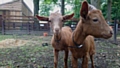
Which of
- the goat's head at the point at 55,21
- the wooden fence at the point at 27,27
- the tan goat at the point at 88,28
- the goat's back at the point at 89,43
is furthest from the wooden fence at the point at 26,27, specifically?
the tan goat at the point at 88,28

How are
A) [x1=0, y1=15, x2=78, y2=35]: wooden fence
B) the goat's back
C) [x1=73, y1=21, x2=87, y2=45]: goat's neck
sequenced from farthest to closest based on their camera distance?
[x1=0, y1=15, x2=78, y2=35]: wooden fence, the goat's back, [x1=73, y1=21, x2=87, y2=45]: goat's neck

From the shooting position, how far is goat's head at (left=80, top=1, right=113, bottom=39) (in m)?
2.96

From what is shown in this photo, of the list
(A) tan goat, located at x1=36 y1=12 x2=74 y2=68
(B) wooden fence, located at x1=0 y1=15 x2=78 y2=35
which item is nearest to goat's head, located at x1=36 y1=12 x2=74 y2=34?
(A) tan goat, located at x1=36 y1=12 x2=74 y2=68

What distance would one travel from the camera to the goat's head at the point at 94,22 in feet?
9.72

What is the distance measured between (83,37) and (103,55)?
2789mm

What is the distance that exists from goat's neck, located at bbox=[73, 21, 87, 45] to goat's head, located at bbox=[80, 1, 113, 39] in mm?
189

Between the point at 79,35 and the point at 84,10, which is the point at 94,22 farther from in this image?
the point at 79,35

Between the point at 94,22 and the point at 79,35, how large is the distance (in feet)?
1.75

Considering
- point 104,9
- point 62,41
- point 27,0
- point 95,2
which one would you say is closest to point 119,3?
point 104,9

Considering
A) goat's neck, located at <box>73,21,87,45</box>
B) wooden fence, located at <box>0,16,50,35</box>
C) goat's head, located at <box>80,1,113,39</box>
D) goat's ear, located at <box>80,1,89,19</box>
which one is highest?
goat's ear, located at <box>80,1,89,19</box>

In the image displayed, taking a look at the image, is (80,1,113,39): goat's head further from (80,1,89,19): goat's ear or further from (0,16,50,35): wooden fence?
(0,16,50,35): wooden fence

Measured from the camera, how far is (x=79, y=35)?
11.5ft

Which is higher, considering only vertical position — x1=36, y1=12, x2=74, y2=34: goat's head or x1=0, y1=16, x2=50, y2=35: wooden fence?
→ x1=36, y1=12, x2=74, y2=34: goat's head

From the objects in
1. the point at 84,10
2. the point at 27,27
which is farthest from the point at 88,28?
the point at 27,27
